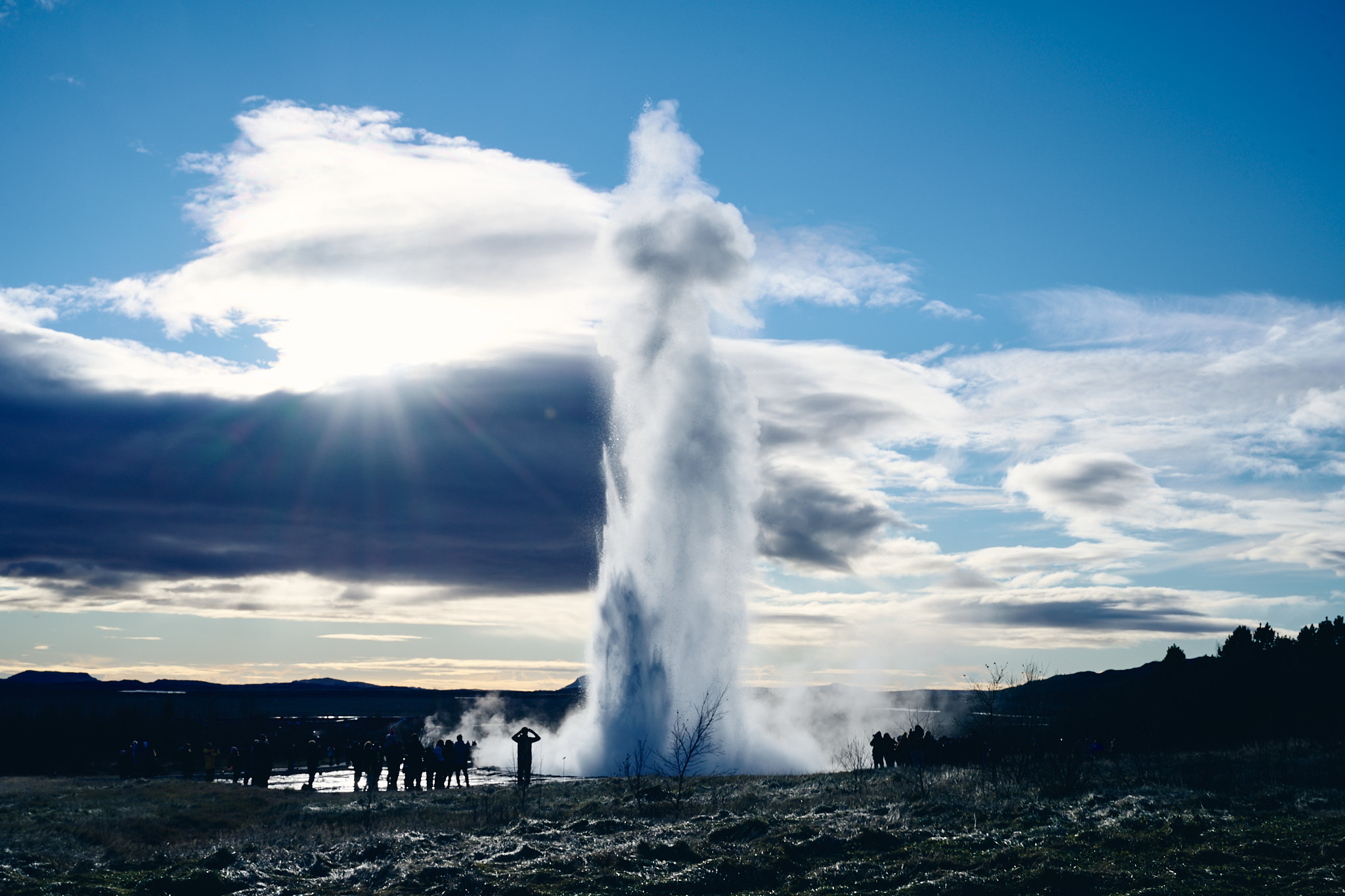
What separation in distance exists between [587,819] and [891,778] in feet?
38.0

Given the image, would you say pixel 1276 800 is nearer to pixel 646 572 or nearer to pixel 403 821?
pixel 403 821

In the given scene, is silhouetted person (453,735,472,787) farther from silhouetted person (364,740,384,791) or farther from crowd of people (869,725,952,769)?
crowd of people (869,725,952,769)

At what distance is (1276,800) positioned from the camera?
23.8m

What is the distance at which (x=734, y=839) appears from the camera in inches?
891

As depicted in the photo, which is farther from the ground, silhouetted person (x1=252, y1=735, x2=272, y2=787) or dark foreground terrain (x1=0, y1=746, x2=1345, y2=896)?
silhouetted person (x1=252, y1=735, x2=272, y2=787)

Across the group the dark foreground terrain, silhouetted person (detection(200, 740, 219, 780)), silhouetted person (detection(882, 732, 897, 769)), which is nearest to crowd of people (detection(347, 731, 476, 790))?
silhouetted person (detection(200, 740, 219, 780))

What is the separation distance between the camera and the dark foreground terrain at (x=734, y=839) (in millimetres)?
18062

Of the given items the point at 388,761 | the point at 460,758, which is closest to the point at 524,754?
the point at 388,761

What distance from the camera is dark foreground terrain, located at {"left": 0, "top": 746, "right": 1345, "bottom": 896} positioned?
1806 centimetres

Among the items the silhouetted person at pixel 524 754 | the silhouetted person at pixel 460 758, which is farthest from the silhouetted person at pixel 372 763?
the silhouetted person at pixel 524 754

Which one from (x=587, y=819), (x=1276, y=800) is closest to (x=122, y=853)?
(x=587, y=819)

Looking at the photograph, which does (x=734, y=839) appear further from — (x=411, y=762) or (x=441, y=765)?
(x=441, y=765)

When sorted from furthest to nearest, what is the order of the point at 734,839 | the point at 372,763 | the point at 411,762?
the point at 411,762 < the point at 372,763 < the point at 734,839

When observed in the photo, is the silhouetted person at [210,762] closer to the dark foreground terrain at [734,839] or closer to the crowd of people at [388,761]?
the crowd of people at [388,761]
